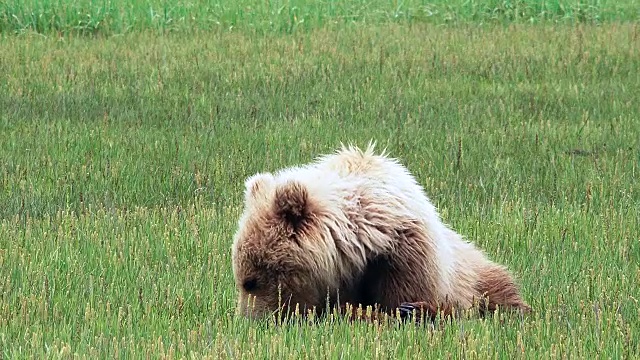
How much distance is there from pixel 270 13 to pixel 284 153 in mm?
8099

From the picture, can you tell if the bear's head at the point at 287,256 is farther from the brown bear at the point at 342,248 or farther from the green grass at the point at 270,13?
the green grass at the point at 270,13

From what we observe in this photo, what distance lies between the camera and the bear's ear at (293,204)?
477 centimetres

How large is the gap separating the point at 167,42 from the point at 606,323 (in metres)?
10.9

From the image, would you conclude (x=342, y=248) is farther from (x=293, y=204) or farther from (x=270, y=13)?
(x=270, y=13)

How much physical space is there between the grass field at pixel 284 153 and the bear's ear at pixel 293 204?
457 millimetres

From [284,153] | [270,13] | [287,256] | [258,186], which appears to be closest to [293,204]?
[287,256]

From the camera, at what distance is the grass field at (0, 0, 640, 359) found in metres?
4.80

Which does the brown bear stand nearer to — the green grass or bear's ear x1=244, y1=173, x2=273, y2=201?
bear's ear x1=244, y1=173, x2=273, y2=201

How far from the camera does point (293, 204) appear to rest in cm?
477

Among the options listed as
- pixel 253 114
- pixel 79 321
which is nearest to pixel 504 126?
pixel 253 114

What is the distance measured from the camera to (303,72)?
1324 centimetres

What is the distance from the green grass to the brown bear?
11.7 m

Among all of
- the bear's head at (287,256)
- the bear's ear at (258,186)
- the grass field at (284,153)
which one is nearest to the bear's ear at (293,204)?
the bear's head at (287,256)

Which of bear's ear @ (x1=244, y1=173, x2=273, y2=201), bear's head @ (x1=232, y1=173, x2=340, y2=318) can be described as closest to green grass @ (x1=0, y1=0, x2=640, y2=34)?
bear's ear @ (x1=244, y1=173, x2=273, y2=201)
